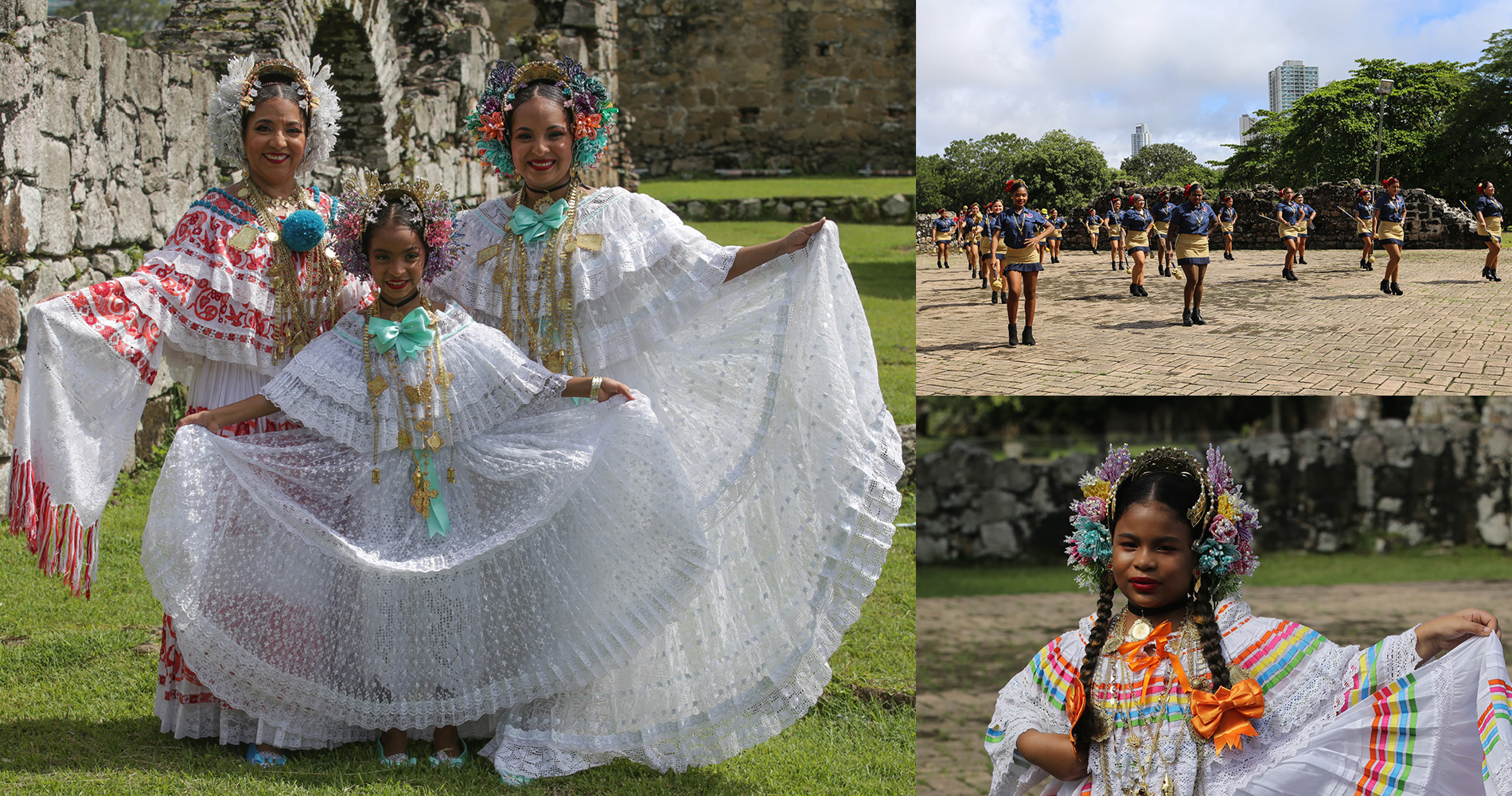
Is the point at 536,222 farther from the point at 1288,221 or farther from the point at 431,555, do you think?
the point at 1288,221

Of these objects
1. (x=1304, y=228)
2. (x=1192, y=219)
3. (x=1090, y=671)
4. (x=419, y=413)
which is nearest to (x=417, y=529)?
(x=419, y=413)

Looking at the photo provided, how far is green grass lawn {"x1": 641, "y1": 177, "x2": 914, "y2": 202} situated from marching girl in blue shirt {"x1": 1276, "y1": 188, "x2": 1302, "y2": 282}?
1041cm

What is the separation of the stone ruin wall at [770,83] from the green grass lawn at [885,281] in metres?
5.64

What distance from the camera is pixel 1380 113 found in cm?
525

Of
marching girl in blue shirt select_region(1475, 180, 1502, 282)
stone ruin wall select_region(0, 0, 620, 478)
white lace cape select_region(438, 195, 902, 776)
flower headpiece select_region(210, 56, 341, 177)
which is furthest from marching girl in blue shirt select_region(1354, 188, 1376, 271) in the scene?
stone ruin wall select_region(0, 0, 620, 478)

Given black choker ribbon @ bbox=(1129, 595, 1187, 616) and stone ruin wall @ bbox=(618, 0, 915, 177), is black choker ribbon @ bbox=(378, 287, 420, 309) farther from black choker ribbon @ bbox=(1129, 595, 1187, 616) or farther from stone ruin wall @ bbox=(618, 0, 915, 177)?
stone ruin wall @ bbox=(618, 0, 915, 177)

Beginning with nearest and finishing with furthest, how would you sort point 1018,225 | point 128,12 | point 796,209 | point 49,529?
point 49,529 → point 1018,225 → point 796,209 → point 128,12

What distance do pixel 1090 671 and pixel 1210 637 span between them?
278 millimetres

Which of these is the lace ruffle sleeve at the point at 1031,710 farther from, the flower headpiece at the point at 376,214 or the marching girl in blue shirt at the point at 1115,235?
the marching girl in blue shirt at the point at 1115,235

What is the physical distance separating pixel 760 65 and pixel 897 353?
12.5m

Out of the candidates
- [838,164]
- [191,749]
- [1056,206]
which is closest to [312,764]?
[191,749]

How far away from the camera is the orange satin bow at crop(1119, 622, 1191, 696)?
2.73 meters

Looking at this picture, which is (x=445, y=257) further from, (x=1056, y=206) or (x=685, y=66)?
(x=685, y=66)

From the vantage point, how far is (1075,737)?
2.80 metres
